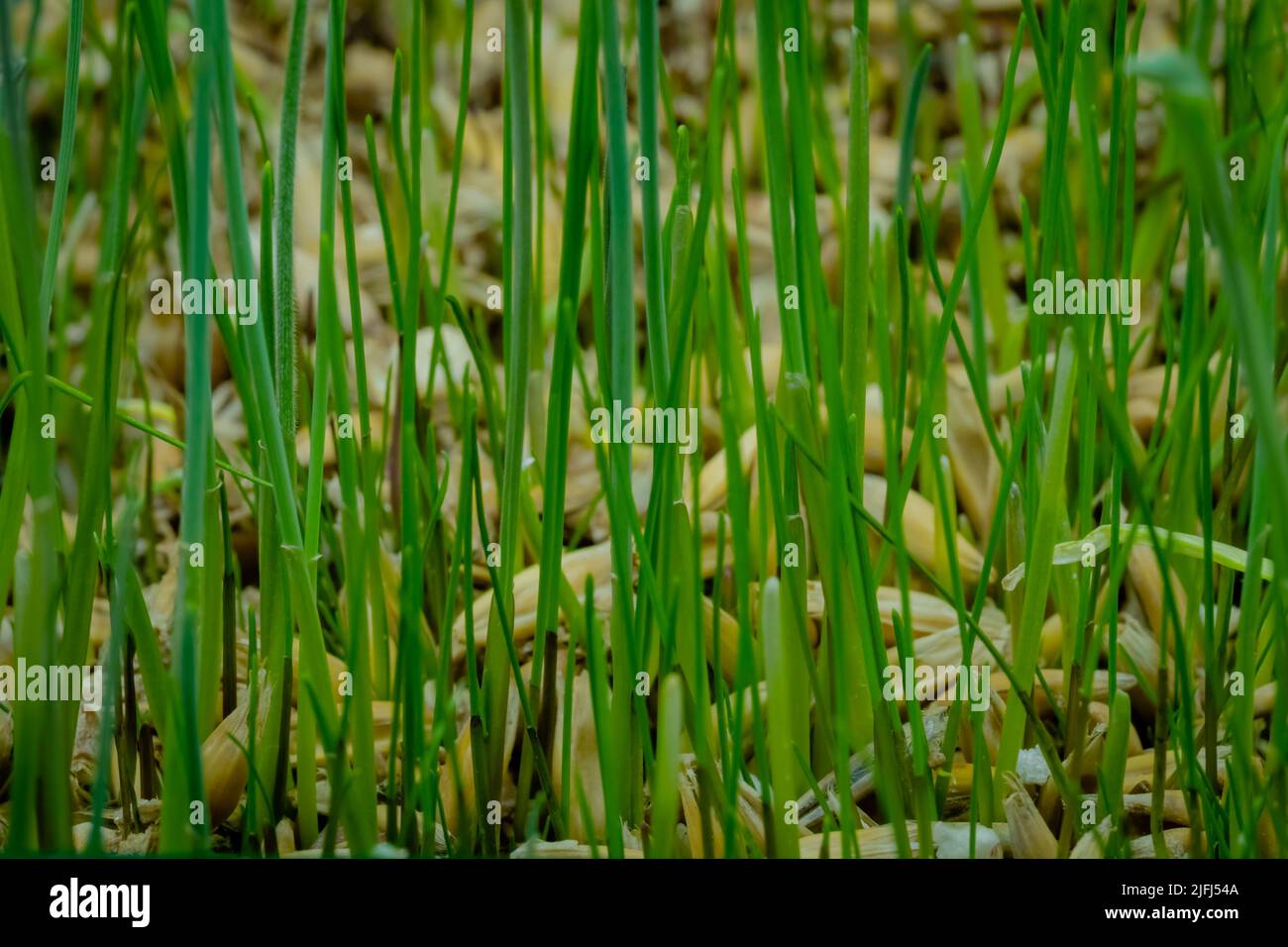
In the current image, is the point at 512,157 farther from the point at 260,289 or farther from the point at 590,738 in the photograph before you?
the point at 590,738

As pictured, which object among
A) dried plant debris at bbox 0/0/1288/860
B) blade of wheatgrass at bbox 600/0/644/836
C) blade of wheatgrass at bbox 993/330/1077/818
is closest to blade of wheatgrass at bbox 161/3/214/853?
dried plant debris at bbox 0/0/1288/860

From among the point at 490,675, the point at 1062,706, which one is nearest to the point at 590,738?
the point at 490,675

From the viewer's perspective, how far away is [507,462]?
1.10 feet
